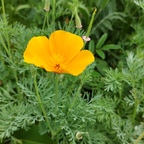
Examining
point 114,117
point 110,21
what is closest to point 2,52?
point 114,117
